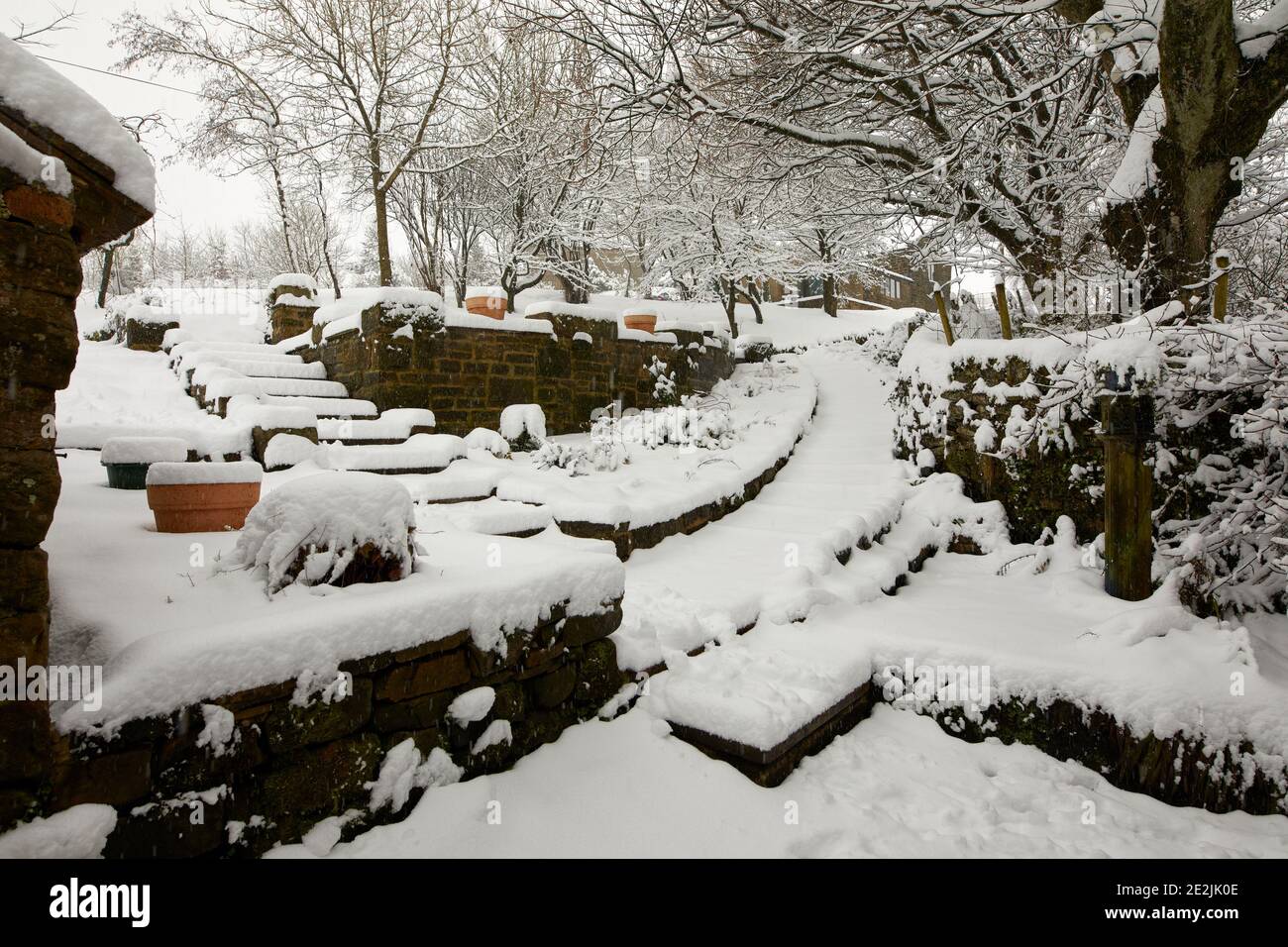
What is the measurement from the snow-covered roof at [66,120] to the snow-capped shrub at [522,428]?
563 centimetres

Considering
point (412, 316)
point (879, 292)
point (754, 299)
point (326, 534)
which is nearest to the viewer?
point (326, 534)

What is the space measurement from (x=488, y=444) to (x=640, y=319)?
411 cm

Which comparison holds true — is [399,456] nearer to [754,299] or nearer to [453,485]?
[453,485]

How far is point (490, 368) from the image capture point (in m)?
7.91

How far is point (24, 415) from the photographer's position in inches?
58.4

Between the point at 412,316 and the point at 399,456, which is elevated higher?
the point at 412,316

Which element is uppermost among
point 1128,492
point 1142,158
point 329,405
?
point 1142,158

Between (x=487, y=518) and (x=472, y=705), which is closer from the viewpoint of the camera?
(x=472, y=705)

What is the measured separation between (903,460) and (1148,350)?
3.41m

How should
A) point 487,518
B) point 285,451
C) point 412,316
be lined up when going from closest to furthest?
point 487,518 < point 285,451 < point 412,316

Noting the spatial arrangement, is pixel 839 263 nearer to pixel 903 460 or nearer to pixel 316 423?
pixel 903 460

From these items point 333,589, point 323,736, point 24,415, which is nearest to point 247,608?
point 333,589

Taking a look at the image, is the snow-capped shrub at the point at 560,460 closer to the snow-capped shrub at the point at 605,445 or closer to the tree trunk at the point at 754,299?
the snow-capped shrub at the point at 605,445

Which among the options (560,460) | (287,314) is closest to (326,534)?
(560,460)
